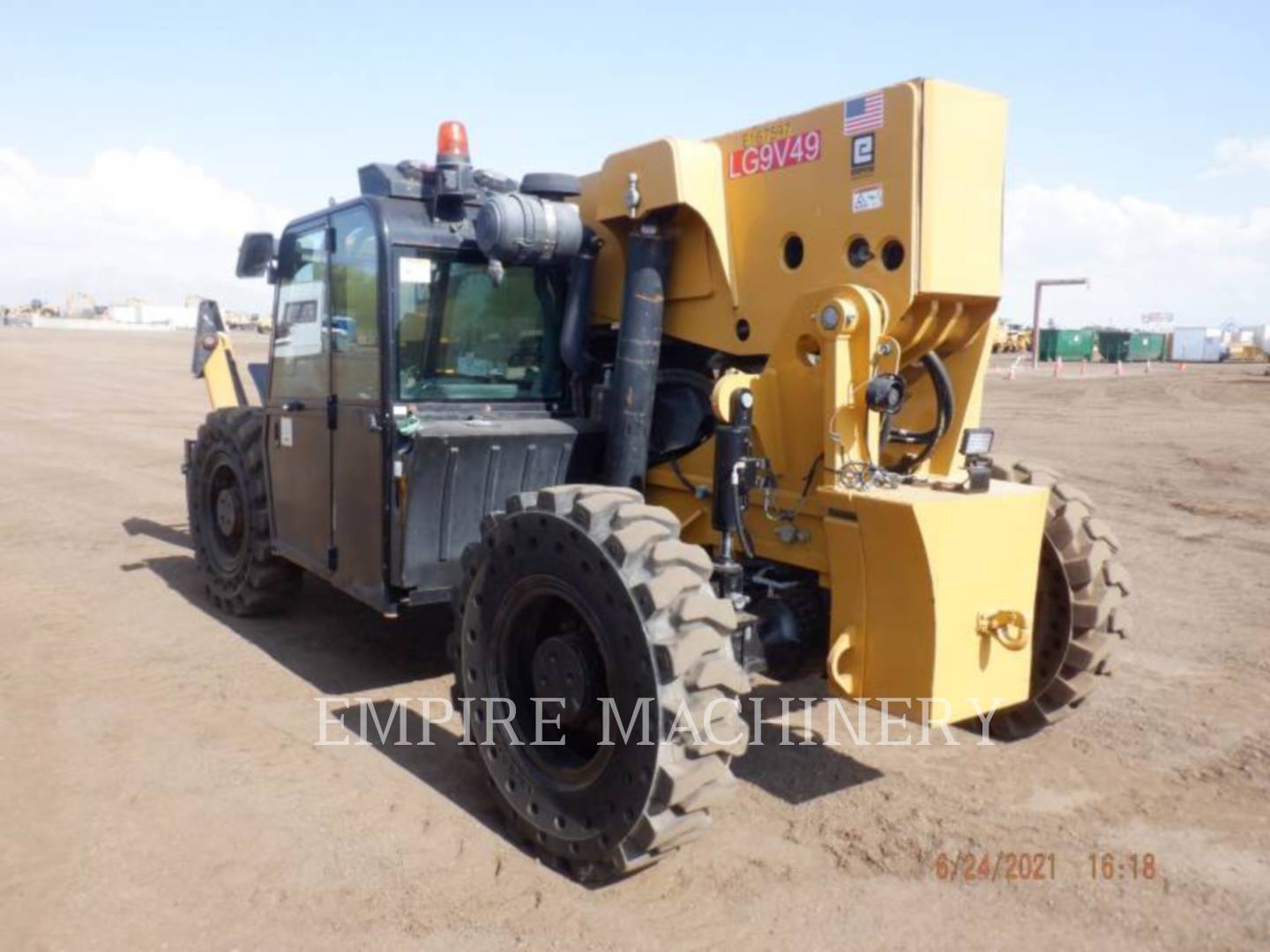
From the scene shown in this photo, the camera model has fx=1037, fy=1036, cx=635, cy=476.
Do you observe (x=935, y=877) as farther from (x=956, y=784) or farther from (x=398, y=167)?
(x=398, y=167)

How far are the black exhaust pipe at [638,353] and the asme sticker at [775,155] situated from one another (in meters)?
0.43

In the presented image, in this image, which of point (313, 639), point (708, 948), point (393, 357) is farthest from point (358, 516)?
point (708, 948)

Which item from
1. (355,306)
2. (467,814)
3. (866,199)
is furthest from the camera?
(355,306)

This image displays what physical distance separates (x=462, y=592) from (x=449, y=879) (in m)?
1.07

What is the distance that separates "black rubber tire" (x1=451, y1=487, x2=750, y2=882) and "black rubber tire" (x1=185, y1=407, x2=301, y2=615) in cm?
313

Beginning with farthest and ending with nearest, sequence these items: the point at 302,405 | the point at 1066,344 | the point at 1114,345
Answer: the point at 1114,345 → the point at 1066,344 → the point at 302,405

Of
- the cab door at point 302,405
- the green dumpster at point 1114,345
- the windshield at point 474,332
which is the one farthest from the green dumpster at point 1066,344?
the windshield at point 474,332

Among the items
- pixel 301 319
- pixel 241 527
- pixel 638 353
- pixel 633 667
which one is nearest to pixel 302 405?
pixel 301 319

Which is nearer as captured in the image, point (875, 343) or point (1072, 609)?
point (875, 343)

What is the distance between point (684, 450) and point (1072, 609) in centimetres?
180

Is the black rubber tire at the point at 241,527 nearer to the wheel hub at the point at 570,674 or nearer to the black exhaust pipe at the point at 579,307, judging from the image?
the black exhaust pipe at the point at 579,307

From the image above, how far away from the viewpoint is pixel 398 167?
4934 millimetres

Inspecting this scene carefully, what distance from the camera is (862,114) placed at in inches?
149

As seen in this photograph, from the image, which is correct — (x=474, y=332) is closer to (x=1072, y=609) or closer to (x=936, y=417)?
(x=936, y=417)
